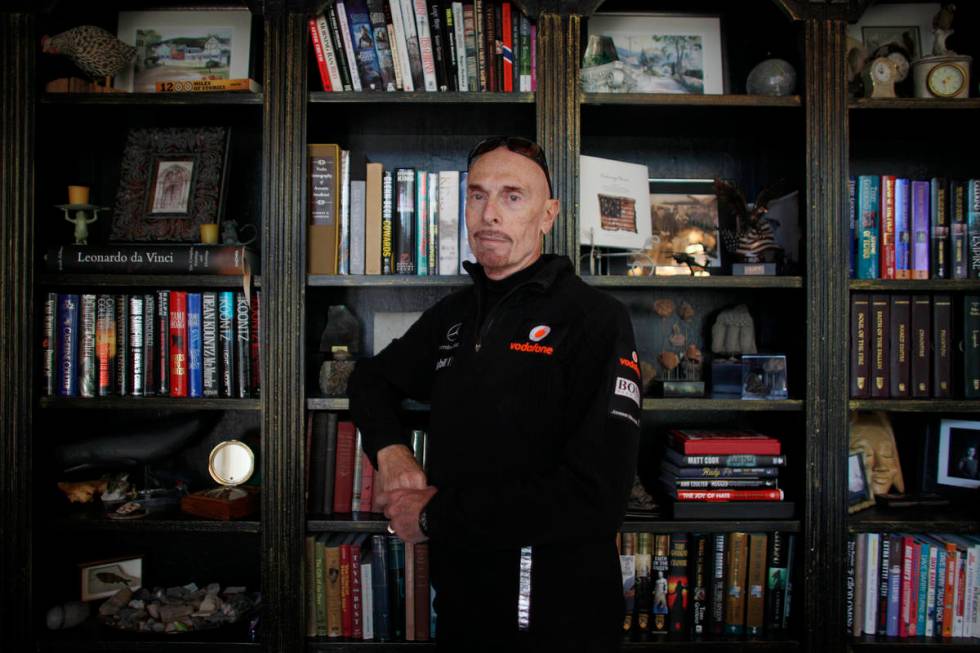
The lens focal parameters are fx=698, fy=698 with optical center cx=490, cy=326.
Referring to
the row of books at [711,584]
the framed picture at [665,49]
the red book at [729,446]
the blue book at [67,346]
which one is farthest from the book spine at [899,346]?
the blue book at [67,346]

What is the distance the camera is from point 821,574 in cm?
186

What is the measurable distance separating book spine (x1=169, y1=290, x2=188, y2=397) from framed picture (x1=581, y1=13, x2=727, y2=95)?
4.50 ft

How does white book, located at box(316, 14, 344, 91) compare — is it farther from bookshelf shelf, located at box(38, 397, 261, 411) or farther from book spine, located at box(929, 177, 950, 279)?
book spine, located at box(929, 177, 950, 279)

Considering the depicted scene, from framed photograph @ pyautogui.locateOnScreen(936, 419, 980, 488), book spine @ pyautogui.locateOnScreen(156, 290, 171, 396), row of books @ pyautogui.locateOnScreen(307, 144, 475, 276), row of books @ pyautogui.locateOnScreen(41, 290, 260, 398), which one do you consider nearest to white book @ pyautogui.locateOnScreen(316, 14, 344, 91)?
row of books @ pyautogui.locateOnScreen(307, 144, 475, 276)

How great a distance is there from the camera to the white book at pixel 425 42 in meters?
1.92

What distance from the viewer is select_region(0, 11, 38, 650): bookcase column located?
1.88 m

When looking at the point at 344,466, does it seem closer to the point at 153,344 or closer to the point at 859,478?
the point at 153,344

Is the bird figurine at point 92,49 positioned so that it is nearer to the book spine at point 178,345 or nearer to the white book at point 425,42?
the book spine at point 178,345

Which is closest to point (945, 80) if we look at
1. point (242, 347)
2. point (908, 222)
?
point (908, 222)

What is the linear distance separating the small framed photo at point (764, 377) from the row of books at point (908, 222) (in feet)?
1.12

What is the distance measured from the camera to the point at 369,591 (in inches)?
74.8

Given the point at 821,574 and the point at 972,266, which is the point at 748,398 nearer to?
the point at 821,574

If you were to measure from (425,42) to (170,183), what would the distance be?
0.84 metres

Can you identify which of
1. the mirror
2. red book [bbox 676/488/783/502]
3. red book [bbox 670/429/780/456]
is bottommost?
red book [bbox 676/488/783/502]
